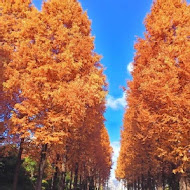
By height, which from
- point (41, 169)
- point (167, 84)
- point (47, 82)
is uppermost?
point (167, 84)

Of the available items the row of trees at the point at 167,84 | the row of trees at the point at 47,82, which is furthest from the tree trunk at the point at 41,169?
the row of trees at the point at 167,84

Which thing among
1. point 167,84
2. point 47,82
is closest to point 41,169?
point 47,82

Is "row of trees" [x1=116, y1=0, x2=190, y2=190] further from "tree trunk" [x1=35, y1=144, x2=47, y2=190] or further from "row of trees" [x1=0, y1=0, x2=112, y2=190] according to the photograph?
"tree trunk" [x1=35, y1=144, x2=47, y2=190]

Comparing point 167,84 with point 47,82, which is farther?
point 167,84

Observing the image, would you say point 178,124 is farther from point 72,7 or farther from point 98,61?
point 72,7

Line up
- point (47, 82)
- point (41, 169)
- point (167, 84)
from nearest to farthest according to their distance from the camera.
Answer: point (41, 169) → point (47, 82) → point (167, 84)

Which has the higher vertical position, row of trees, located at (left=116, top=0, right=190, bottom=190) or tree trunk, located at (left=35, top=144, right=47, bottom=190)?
row of trees, located at (left=116, top=0, right=190, bottom=190)

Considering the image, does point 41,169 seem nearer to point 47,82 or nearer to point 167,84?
point 47,82

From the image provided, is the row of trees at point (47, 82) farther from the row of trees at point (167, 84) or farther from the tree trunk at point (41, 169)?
the row of trees at point (167, 84)

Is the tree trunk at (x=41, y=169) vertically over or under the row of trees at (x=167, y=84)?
under

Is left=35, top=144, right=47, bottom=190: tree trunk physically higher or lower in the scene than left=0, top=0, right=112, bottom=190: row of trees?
lower

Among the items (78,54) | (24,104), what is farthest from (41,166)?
(78,54)

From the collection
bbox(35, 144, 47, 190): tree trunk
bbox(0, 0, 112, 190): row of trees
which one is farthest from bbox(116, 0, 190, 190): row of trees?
bbox(35, 144, 47, 190): tree trunk

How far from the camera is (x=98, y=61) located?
39.0 feet
